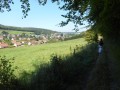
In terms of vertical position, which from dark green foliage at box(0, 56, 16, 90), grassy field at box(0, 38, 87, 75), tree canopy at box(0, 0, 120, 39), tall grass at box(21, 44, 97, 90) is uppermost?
tree canopy at box(0, 0, 120, 39)

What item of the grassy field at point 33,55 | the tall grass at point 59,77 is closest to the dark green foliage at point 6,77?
the tall grass at point 59,77

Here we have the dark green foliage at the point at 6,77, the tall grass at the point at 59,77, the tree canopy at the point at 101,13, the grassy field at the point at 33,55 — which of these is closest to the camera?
the tree canopy at the point at 101,13

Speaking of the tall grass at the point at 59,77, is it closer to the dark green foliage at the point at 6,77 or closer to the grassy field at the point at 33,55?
the dark green foliage at the point at 6,77

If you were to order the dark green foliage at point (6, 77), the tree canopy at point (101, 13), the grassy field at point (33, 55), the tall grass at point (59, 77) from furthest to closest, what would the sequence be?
the grassy field at point (33, 55) < the tall grass at point (59, 77) < the dark green foliage at point (6, 77) < the tree canopy at point (101, 13)

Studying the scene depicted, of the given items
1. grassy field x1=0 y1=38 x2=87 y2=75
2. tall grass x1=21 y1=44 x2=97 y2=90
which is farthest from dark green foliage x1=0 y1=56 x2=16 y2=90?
grassy field x1=0 y1=38 x2=87 y2=75

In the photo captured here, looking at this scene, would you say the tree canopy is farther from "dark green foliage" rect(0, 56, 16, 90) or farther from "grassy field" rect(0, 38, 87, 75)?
"grassy field" rect(0, 38, 87, 75)

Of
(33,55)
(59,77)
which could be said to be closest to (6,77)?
(59,77)

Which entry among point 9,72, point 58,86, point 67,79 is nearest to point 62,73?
point 67,79

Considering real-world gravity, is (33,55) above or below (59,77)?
below

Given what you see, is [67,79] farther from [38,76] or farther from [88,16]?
[88,16]

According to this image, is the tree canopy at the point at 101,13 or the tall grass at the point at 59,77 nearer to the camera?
the tree canopy at the point at 101,13

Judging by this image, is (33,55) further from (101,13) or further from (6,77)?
(101,13)

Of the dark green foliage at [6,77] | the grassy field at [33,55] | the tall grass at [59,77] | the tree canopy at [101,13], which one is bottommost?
the grassy field at [33,55]

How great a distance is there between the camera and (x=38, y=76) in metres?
11.6
